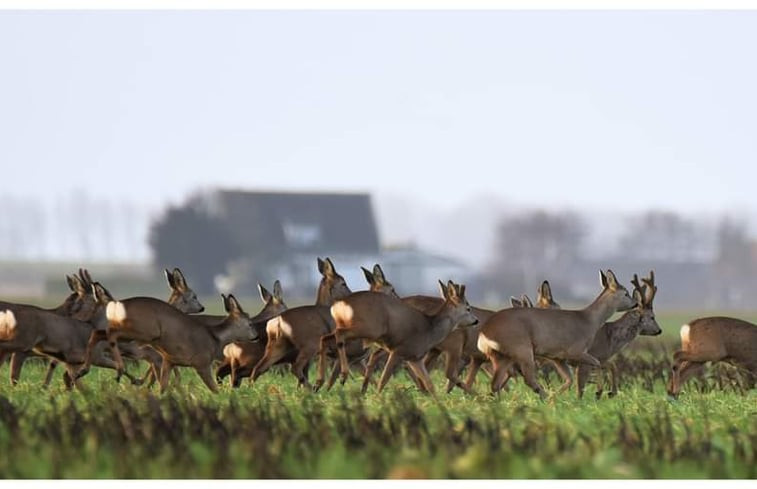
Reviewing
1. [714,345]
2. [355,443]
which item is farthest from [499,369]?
[355,443]

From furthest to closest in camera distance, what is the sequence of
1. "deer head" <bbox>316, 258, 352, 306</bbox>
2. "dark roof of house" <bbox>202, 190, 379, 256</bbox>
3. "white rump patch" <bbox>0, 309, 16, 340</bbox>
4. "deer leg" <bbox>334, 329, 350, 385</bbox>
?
"dark roof of house" <bbox>202, 190, 379, 256</bbox>
"deer head" <bbox>316, 258, 352, 306</bbox>
"white rump patch" <bbox>0, 309, 16, 340</bbox>
"deer leg" <bbox>334, 329, 350, 385</bbox>

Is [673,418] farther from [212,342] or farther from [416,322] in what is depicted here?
[212,342]

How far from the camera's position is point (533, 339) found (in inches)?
728

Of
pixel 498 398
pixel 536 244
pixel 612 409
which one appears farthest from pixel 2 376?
pixel 536 244

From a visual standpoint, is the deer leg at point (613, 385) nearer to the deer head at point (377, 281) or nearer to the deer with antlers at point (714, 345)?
the deer with antlers at point (714, 345)

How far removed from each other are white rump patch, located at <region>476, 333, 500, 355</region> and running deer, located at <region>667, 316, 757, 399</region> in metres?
2.63

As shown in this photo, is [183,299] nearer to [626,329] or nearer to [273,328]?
[273,328]

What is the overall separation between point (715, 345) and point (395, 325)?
14.0ft

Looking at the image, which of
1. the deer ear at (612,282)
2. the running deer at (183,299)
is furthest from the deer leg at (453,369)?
the running deer at (183,299)

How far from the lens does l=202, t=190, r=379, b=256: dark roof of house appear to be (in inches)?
3821

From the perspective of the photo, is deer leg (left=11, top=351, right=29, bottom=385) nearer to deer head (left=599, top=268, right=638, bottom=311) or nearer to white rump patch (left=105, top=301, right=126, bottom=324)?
white rump patch (left=105, top=301, right=126, bottom=324)

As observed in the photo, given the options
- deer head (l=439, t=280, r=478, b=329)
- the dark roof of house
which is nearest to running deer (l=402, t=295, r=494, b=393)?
deer head (l=439, t=280, r=478, b=329)

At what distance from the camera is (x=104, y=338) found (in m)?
18.1

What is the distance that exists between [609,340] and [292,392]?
467cm
